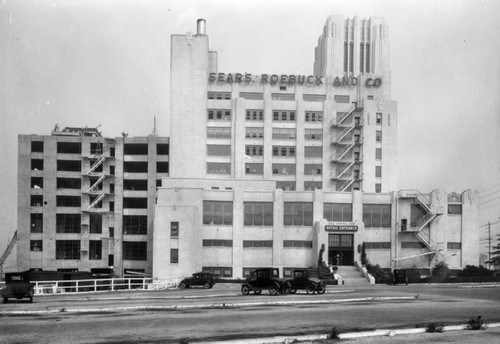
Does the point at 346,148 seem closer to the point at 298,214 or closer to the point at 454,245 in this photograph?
the point at 298,214

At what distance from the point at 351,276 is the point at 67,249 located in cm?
4952

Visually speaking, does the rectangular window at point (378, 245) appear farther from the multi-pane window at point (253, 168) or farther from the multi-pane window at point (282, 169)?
the multi-pane window at point (253, 168)

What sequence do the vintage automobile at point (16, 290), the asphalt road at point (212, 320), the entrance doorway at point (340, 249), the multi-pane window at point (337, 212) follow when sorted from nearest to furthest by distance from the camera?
the asphalt road at point (212, 320) < the vintage automobile at point (16, 290) < the entrance doorway at point (340, 249) < the multi-pane window at point (337, 212)

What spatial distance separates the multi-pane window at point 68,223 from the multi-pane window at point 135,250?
8.10 metres

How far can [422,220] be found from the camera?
3361 inches

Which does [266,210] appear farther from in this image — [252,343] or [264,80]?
[252,343]

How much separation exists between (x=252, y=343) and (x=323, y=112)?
87428 millimetres

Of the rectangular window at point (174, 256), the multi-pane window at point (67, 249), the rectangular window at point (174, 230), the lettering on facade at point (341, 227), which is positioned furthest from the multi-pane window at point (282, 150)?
the multi-pane window at point (67, 249)

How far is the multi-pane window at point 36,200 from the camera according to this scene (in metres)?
104

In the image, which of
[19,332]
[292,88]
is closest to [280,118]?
[292,88]

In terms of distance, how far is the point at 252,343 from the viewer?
55.8 ft

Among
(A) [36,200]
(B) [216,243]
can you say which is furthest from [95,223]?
(B) [216,243]

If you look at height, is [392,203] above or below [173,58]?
below

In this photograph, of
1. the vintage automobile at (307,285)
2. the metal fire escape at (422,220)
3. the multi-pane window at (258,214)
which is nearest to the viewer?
the vintage automobile at (307,285)
